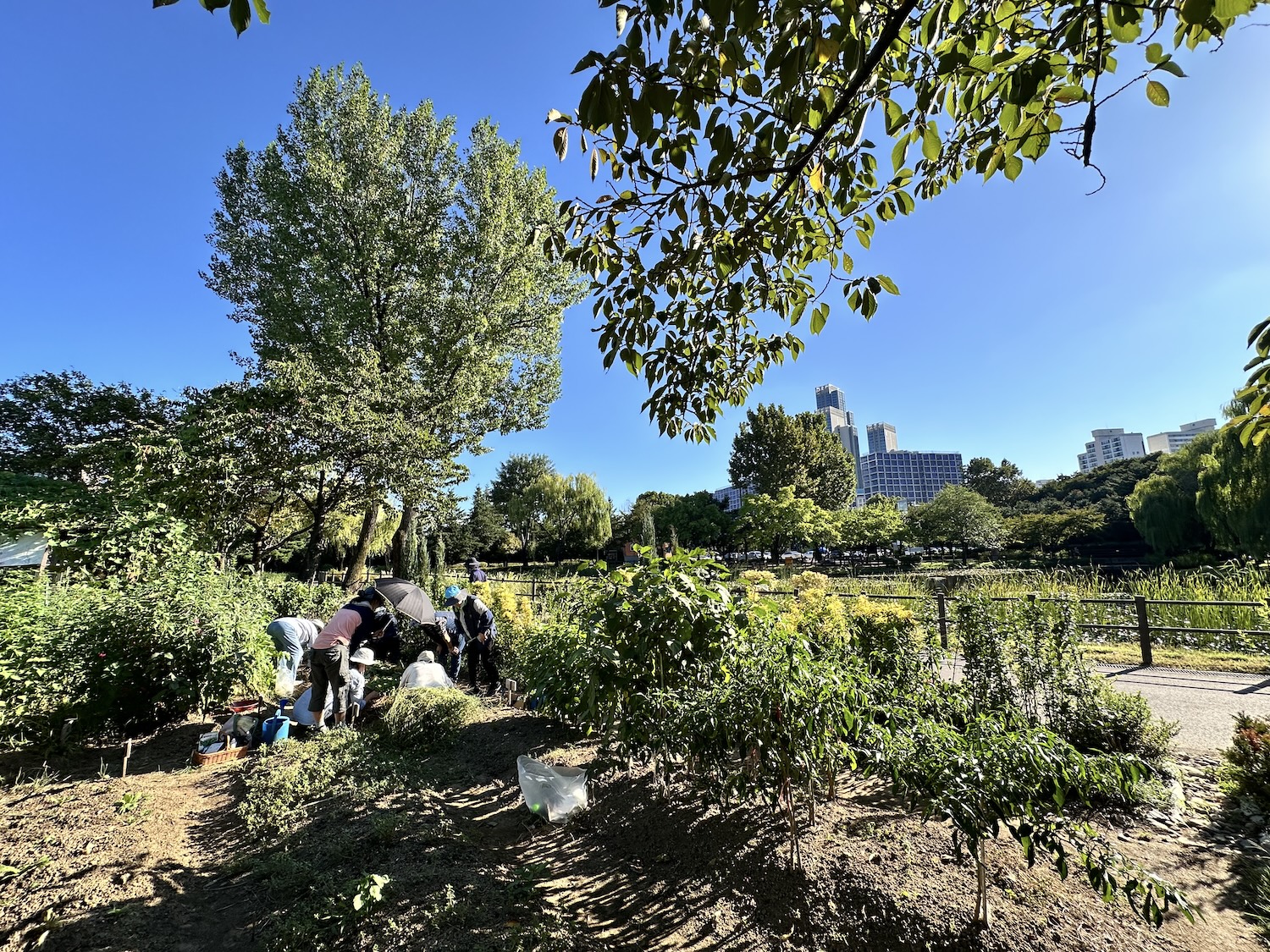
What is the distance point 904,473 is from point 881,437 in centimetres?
1473

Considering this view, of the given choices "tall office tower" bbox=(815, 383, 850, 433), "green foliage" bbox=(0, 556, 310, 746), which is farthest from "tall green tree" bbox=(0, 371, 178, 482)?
"tall office tower" bbox=(815, 383, 850, 433)

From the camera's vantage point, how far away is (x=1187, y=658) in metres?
7.82

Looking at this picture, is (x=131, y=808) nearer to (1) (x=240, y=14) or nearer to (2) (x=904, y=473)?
(1) (x=240, y=14)

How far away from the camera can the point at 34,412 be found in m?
12.0

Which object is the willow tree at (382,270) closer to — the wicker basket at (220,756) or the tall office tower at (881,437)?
the wicker basket at (220,756)

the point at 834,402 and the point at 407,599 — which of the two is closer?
the point at 407,599

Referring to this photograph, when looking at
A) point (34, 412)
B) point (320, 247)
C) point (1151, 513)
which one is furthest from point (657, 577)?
point (1151, 513)

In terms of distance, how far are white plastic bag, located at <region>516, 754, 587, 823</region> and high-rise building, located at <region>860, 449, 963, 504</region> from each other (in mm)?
149400

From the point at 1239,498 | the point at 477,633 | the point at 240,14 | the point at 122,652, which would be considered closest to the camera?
the point at 240,14

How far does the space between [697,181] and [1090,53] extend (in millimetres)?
1373

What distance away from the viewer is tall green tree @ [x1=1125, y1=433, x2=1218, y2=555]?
87.5ft

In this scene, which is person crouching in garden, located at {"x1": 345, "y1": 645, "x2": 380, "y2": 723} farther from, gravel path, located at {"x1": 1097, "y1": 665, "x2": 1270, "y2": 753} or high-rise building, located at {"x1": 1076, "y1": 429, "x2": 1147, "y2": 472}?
high-rise building, located at {"x1": 1076, "y1": 429, "x2": 1147, "y2": 472}

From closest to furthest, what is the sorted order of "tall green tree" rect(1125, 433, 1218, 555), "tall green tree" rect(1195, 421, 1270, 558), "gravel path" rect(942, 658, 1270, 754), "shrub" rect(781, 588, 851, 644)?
1. "gravel path" rect(942, 658, 1270, 754)
2. "shrub" rect(781, 588, 851, 644)
3. "tall green tree" rect(1195, 421, 1270, 558)
4. "tall green tree" rect(1125, 433, 1218, 555)

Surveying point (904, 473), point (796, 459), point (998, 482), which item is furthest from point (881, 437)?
point (796, 459)
